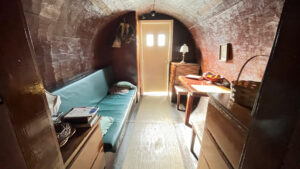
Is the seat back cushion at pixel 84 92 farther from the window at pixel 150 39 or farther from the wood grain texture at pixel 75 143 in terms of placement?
the window at pixel 150 39

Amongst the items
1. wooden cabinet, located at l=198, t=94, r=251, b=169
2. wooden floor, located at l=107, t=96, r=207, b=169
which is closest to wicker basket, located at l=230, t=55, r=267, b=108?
wooden cabinet, located at l=198, t=94, r=251, b=169

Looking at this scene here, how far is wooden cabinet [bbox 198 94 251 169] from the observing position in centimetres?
70

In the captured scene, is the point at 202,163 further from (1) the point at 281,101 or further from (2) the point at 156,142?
(1) the point at 281,101

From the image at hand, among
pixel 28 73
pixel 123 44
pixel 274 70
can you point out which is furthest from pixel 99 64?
pixel 274 70

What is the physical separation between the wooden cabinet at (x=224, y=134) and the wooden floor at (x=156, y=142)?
0.62m

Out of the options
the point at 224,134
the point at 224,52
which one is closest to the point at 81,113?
the point at 224,134

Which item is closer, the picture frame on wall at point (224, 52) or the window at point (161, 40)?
the picture frame on wall at point (224, 52)

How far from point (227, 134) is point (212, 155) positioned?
0.31 meters

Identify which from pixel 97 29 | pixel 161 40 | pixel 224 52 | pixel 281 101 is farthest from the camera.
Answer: pixel 161 40

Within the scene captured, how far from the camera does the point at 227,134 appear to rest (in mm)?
800

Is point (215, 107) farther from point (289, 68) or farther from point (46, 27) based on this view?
point (46, 27)

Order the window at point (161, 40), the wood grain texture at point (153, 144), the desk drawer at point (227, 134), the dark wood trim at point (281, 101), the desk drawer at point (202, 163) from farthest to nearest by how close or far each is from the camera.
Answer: the window at point (161, 40)
the wood grain texture at point (153, 144)
the desk drawer at point (202, 163)
the desk drawer at point (227, 134)
the dark wood trim at point (281, 101)

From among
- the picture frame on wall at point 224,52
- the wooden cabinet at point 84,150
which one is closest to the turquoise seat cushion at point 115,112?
the wooden cabinet at point 84,150

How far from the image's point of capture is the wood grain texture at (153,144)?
1585mm
